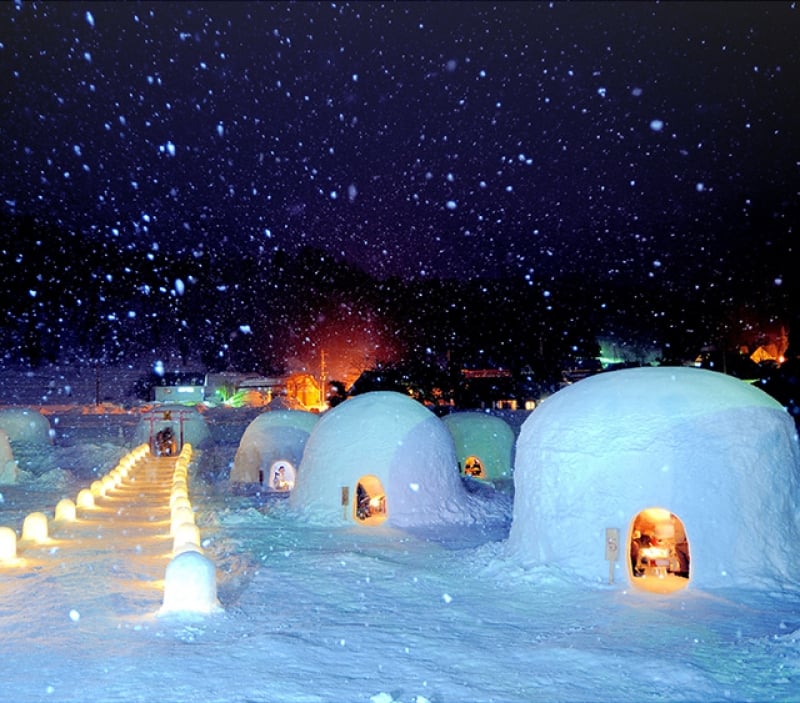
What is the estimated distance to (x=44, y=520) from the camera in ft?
42.3

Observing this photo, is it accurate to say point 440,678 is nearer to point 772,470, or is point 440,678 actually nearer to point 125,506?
point 772,470

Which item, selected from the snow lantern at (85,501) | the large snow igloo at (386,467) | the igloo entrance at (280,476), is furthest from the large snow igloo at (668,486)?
the igloo entrance at (280,476)

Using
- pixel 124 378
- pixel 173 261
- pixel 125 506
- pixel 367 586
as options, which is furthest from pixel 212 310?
pixel 367 586

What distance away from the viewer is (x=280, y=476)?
22.0 meters

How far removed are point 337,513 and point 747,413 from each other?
7.74 meters

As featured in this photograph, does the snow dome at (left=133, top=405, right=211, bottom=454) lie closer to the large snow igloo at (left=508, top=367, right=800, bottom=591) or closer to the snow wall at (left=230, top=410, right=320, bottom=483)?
the snow wall at (left=230, top=410, right=320, bottom=483)

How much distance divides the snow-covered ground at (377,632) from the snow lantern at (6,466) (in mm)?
10661

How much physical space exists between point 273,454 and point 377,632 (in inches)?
571

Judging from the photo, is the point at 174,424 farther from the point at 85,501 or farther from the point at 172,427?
the point at 85,501

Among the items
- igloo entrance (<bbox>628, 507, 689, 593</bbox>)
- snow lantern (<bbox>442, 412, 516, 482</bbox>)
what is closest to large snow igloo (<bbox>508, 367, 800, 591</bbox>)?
igloo entrance (<bbox>628, 507, 689, 593</bbox>)

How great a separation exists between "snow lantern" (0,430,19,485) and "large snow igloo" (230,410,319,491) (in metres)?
6.10

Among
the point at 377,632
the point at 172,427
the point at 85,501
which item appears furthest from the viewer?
the point at 172,427

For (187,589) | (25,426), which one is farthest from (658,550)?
(25,426)

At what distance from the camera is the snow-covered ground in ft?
20.5
